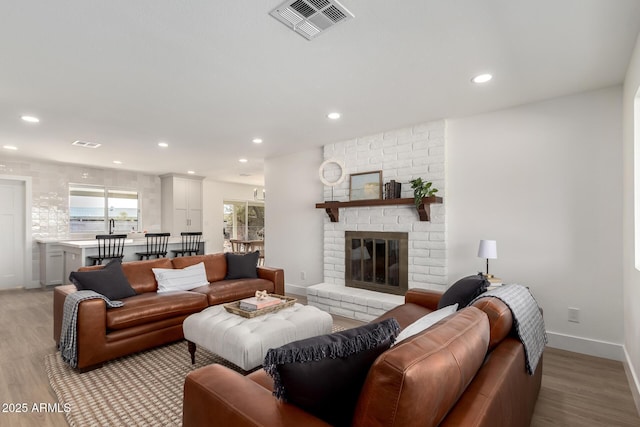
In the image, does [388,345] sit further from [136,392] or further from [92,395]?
[92,395]

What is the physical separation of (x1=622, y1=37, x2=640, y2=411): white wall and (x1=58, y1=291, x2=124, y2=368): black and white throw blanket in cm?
401

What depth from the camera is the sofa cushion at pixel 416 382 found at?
879 mm

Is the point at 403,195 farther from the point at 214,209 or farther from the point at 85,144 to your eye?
the point at 214,209

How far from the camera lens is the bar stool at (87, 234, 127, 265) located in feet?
16.0

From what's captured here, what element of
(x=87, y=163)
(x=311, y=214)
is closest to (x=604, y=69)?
(x=311, y=214)

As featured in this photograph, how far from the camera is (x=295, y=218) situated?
556 centimetres

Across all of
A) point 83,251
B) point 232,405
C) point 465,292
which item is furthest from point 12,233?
point 465,292

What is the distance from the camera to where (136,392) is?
233 cm

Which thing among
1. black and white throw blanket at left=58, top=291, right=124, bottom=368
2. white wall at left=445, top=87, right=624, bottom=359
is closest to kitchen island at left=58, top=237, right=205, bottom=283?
black and white throw blanket at left=58, top=291, right=124, bottom=368

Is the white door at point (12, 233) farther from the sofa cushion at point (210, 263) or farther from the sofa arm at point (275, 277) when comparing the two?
the sofa arm at point (275, 277)

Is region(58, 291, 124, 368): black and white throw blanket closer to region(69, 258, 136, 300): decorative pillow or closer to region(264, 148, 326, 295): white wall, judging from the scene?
region(69, 258, 136, 300): decorative pillow

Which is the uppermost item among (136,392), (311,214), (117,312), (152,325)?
(311,214)

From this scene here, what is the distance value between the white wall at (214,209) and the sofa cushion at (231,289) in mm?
4531

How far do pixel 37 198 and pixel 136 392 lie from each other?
19.0ft
